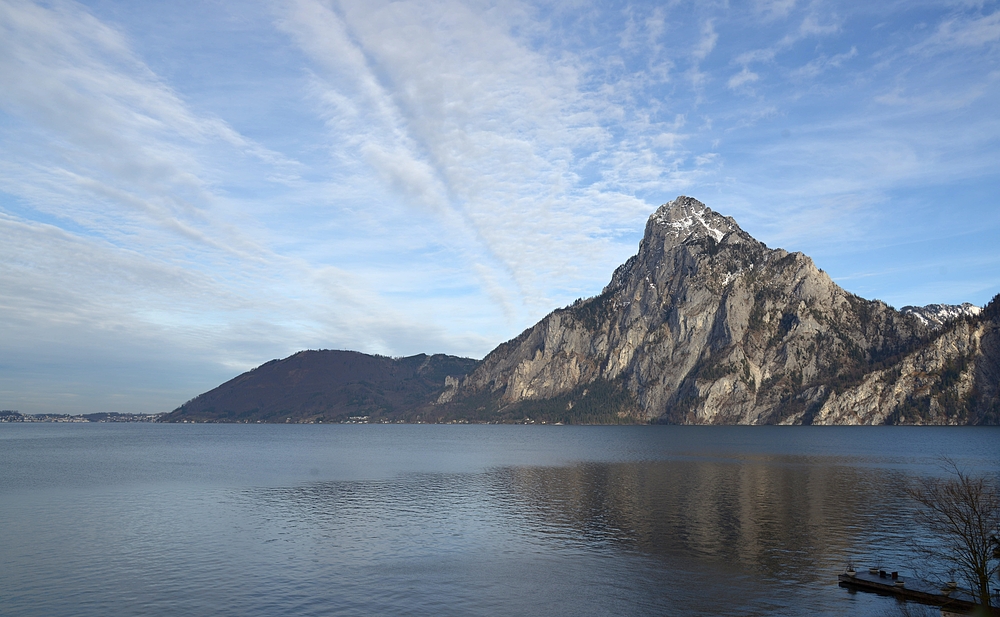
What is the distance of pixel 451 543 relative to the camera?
6856cm

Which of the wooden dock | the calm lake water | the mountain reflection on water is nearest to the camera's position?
the wooden dock

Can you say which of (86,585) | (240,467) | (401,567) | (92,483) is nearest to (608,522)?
(401,567)

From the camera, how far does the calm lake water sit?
160 ft

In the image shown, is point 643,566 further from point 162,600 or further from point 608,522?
point 162,600

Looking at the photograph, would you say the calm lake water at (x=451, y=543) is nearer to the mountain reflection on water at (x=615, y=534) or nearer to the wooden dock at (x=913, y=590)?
the mountain reflection on water at (x=615, y=534)

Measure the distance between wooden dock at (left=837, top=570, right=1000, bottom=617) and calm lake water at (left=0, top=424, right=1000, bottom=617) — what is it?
4.50 ft

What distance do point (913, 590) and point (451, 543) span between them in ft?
138

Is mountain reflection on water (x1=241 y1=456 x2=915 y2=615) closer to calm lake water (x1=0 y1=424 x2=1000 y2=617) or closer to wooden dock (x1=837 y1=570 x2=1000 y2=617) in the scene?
calm lake water (x1=0 y1=424 x2=1000 y2=617)

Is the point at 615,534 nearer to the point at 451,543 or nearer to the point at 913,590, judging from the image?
the point at 451,543

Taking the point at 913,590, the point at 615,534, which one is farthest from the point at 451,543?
the point at 913,590

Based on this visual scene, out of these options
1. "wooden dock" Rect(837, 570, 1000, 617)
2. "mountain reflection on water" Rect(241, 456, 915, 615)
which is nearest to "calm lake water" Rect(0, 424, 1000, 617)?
"mountain reflection on water" Rect(241, 456, 915, 615)

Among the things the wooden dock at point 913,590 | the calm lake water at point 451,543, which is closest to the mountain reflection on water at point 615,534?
the calm lake water at point 451,543

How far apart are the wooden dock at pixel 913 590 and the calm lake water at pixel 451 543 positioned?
1372 millimetres

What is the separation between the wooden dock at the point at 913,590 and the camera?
150 ft
